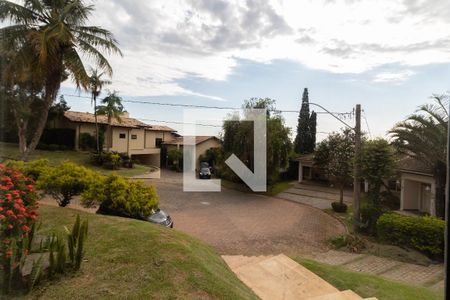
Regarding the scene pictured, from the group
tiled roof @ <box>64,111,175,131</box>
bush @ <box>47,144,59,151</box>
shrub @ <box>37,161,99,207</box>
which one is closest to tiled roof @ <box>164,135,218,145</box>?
tiled roof @ <box>64,111,175,131</box>

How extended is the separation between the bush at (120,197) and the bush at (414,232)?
9.46m

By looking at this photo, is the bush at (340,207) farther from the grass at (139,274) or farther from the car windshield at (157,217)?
the grass at (139,274)

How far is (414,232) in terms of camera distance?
1163 centimetres

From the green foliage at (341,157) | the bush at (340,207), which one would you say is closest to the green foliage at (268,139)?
the green foliage at (341,157)

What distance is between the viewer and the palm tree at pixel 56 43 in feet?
42.7

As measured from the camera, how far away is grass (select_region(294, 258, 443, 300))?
670cm

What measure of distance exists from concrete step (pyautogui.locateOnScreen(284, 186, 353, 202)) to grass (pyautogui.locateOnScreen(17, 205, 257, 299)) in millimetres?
19368

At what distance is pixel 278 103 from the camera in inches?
990

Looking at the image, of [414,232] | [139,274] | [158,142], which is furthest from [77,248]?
[158,142]

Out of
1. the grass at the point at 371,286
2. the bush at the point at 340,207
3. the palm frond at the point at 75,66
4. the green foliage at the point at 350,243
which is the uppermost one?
the palm frond at the point at 75,66

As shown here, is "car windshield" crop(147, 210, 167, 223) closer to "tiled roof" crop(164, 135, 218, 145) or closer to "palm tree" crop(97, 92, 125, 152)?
"palm tree" crop(97, 92, 125, 152)

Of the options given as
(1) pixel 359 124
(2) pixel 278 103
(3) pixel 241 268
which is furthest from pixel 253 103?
(3) pixel 241 268

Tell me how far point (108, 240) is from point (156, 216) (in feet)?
14.7

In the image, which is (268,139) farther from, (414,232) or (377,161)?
(414,232)
